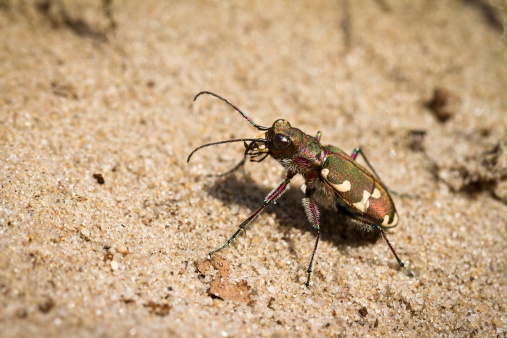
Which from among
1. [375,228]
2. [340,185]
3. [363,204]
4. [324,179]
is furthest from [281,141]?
[375,228]

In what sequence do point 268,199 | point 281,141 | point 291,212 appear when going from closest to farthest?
point 281,141, point 268,199, point 291,212

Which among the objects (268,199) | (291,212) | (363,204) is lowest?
(268,199)

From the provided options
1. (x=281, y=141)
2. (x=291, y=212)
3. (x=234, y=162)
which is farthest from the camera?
(x=234, y=162)

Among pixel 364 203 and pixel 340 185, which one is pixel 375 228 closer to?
pixel 364 203

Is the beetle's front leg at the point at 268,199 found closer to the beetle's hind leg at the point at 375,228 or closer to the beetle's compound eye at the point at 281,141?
the beetle's compound eye at the point at 281,141

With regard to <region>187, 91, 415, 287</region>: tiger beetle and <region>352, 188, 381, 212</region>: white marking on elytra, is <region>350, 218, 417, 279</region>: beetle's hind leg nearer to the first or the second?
<region>187, 91, 415, 287</region>: tiger beetle

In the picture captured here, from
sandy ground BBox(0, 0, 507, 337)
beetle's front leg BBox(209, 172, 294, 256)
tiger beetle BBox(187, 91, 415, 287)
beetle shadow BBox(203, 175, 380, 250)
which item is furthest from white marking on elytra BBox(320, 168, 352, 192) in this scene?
sandy ground BBox(0, 0, 507, 337)

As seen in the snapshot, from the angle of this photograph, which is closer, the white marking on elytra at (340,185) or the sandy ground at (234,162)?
the sandy ground at (234,162)

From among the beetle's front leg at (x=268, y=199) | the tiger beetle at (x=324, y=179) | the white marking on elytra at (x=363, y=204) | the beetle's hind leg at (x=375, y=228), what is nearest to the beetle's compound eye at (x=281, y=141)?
the tiger beetle at (x=324, y=179)
